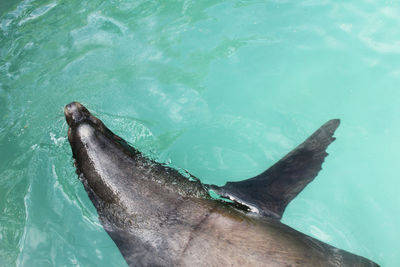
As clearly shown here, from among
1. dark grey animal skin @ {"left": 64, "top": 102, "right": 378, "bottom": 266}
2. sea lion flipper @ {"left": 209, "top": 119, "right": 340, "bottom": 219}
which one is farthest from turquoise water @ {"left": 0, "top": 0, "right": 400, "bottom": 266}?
dark grey animal skin @ {"left": 64, "top": 102, "right": 378, "bottom": 266}

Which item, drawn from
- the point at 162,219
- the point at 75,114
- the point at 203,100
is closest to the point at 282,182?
the point at 162,219

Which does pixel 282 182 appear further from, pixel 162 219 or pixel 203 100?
pixel 203 100

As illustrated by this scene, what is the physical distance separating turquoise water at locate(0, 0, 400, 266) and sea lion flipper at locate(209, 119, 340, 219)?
49.0 inches

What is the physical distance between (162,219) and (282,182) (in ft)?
5.37

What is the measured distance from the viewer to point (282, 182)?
3.99 m

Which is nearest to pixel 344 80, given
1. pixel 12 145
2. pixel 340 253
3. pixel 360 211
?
pixel 360 211

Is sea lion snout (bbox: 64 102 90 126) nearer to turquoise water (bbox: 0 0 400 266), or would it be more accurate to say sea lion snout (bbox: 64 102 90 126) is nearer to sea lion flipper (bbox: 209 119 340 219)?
sea lion flipper (bbox: 209 119 340 219)

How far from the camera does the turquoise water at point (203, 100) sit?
16.1 feet

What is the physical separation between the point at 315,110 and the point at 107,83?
3.60 m

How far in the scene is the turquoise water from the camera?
16.1ft

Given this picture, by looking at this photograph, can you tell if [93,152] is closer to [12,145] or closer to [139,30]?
[12,145]

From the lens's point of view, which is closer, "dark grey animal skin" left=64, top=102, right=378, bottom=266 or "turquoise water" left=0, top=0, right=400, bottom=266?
"dark grey animal skin" left=64, top=102, right=378, bottom=266

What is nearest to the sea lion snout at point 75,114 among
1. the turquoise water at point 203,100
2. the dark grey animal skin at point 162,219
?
the dark grey animal skin at point 162,219

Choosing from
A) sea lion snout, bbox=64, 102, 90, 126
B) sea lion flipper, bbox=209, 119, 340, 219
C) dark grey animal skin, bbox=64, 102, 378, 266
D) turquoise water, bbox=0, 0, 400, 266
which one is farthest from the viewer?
turquoise water, bbox=0, 0, 400, 266
